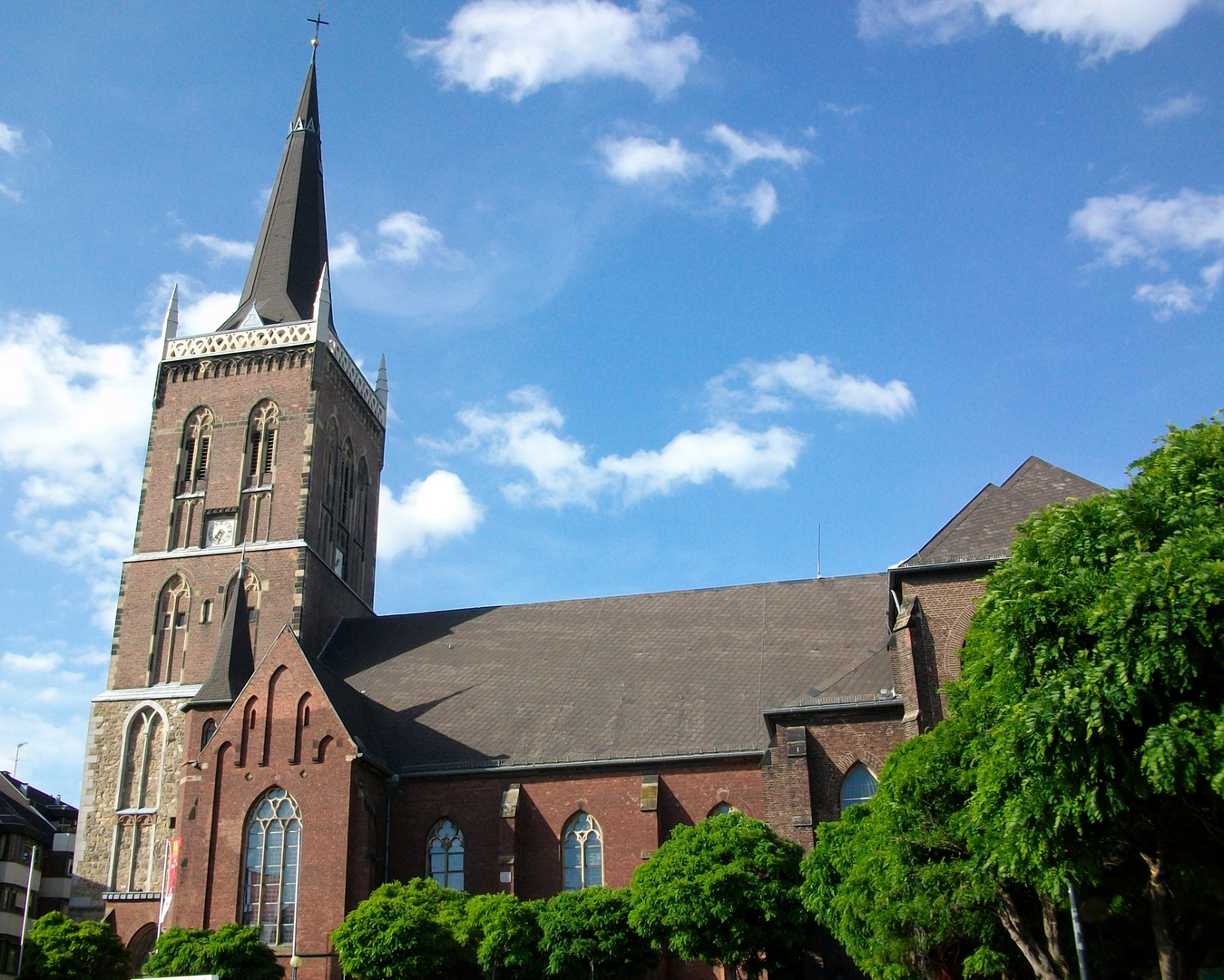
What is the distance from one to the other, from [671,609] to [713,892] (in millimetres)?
16545

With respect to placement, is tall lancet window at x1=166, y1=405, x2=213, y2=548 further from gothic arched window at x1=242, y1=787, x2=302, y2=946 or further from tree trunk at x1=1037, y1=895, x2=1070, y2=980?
tree trunk at x1=1037, y1=895, x2=1070, y2=980

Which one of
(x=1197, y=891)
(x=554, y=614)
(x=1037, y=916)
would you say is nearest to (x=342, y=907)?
(x=554, y=614)

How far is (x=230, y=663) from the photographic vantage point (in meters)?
39.4

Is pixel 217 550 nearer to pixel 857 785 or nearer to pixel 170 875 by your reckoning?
pixel 170 875

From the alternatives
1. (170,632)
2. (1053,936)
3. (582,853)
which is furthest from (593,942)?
(170,632)

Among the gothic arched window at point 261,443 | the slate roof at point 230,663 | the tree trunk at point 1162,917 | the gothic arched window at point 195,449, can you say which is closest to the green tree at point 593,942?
the tree trunk at point 1162,917

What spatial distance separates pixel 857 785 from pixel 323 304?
2906cm

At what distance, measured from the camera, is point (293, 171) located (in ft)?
176

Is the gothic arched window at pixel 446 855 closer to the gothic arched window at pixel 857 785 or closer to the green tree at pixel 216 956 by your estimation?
the green tree at pixel 216 956

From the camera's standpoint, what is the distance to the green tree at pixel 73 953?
33.7 m

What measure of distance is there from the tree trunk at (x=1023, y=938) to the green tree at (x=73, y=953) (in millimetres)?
25451

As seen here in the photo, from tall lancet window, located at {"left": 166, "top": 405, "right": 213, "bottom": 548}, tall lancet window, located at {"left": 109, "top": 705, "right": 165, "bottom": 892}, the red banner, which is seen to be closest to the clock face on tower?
tall lancet window, located at {"left": 166, "top": 405, "right": 213, "bottom": 548}

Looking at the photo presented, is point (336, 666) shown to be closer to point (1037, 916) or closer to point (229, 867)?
point (229, 867)

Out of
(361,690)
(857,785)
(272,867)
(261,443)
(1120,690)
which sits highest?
(261,443)
